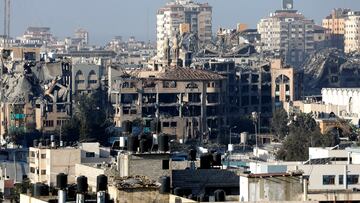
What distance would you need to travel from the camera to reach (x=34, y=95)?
10162 centimetres

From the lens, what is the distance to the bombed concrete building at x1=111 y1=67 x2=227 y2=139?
100812 millimetres

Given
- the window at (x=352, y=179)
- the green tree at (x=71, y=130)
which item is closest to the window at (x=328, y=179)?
the window at (x=352, y=179)

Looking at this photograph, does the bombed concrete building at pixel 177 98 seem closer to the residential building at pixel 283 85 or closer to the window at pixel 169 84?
the window at pixel 169 84

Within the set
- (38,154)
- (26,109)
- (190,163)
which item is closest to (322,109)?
(26,109)

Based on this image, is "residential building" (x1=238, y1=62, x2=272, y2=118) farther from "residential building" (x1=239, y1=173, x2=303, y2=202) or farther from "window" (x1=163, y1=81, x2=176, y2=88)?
"residential building" (x1=239, y1=173, x2=303, y2=202)

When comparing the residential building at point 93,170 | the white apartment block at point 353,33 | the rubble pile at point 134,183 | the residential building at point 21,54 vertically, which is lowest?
the residential building at point 93,170

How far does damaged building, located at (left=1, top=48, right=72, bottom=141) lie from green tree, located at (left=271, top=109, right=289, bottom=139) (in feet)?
33.1

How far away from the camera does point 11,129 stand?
8919cm

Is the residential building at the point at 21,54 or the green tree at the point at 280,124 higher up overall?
the residential building at the point at 21,54

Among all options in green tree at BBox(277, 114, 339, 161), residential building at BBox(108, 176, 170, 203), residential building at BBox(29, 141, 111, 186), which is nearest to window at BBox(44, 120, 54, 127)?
green tree at BBox(277, 114, 339, 161)

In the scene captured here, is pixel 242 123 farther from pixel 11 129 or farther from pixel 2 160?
pixel 2 160

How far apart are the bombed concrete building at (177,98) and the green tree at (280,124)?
10.9ft

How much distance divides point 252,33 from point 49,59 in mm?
68316

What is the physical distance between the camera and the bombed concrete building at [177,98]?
331ft
